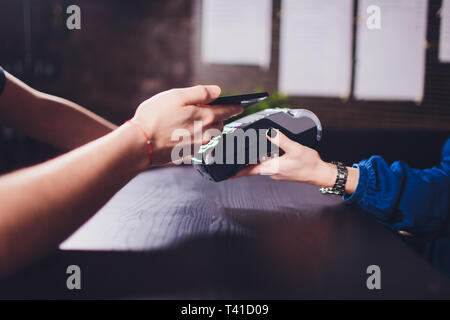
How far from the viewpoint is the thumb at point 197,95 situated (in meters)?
0.58

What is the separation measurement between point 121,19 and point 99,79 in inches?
14.6

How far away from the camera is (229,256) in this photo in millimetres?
463

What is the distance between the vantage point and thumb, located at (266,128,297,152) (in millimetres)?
666

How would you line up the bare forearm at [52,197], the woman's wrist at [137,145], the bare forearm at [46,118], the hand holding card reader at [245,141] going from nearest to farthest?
1. the bare forearm at [52,197]
2. the woman's wrist at [137,145]
3. the hand holding card reader at [245,141]
4. the bare forearm at [46,118]

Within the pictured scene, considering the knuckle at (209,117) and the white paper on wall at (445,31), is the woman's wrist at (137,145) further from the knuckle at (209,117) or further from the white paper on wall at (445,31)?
the white paper on wall at (445,31)

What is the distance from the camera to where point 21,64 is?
1.82m

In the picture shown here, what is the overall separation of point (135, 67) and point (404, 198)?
1.67m

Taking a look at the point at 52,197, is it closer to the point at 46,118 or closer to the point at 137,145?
the point at 137,145

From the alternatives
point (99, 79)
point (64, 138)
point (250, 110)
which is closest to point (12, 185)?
point (64, 138)

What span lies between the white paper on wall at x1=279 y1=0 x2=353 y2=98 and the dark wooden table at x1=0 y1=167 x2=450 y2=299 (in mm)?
1332

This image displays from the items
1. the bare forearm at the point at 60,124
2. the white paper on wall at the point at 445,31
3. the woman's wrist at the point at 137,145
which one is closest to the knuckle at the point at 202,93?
the woman's wrist at the point at 137,145

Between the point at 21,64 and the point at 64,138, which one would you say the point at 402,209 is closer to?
the point at 64,138

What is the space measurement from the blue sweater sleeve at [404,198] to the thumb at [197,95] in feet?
1.22

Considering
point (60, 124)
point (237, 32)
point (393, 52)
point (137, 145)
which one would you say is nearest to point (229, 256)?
point (137, 145)
